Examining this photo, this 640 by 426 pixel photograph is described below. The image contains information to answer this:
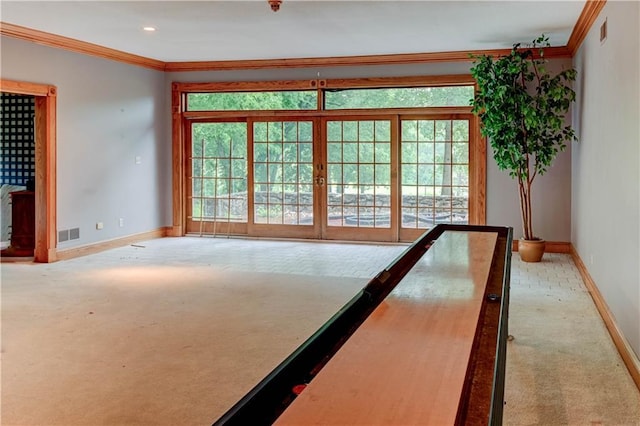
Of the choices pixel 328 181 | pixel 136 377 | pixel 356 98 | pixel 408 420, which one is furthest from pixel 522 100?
pixel 408 420

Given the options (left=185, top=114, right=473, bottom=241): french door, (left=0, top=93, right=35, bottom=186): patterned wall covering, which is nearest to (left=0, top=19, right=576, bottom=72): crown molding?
(left=185, top=114, right=473, bottom=241): french door

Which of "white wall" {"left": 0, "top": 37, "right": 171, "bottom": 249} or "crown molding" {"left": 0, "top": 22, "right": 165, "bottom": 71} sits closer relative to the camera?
"crown molding" {"left": 0, "top": 22, "right": 165, "bottom": 71}

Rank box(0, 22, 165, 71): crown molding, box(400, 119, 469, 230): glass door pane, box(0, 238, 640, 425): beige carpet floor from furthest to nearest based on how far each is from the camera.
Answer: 1. box(400, 119, 469, 230): glass door pane
2. box(0, 22, 165, 71): crown molding
3. box(0, 238, 640, 425): beige carpet floor

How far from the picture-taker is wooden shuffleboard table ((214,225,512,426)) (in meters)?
1.25

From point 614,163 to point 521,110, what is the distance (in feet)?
8.82

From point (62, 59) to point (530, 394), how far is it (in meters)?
6.43

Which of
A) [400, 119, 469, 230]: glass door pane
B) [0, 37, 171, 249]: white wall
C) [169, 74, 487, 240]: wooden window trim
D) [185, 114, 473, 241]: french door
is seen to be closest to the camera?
[0, 37, 171, 249]: white wall

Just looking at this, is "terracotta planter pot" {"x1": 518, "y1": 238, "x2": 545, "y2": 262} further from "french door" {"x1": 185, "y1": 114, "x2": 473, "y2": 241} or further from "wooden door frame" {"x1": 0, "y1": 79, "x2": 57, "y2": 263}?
"wooden door frame" {"x1": 0, "y1": 79, "x2": 57, "y2": 263}

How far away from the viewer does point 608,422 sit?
2.68 meters

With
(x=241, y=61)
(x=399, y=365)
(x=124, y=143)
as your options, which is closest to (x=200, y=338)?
(x=399, y=365)

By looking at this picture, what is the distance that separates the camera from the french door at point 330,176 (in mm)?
8250

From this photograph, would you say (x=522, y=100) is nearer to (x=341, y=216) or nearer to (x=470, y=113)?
(x=470, y=113)

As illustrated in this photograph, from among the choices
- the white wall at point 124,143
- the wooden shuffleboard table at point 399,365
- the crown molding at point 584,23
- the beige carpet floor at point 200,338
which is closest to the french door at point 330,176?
the white wall at point 124,143

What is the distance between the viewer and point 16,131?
26.2 feet
